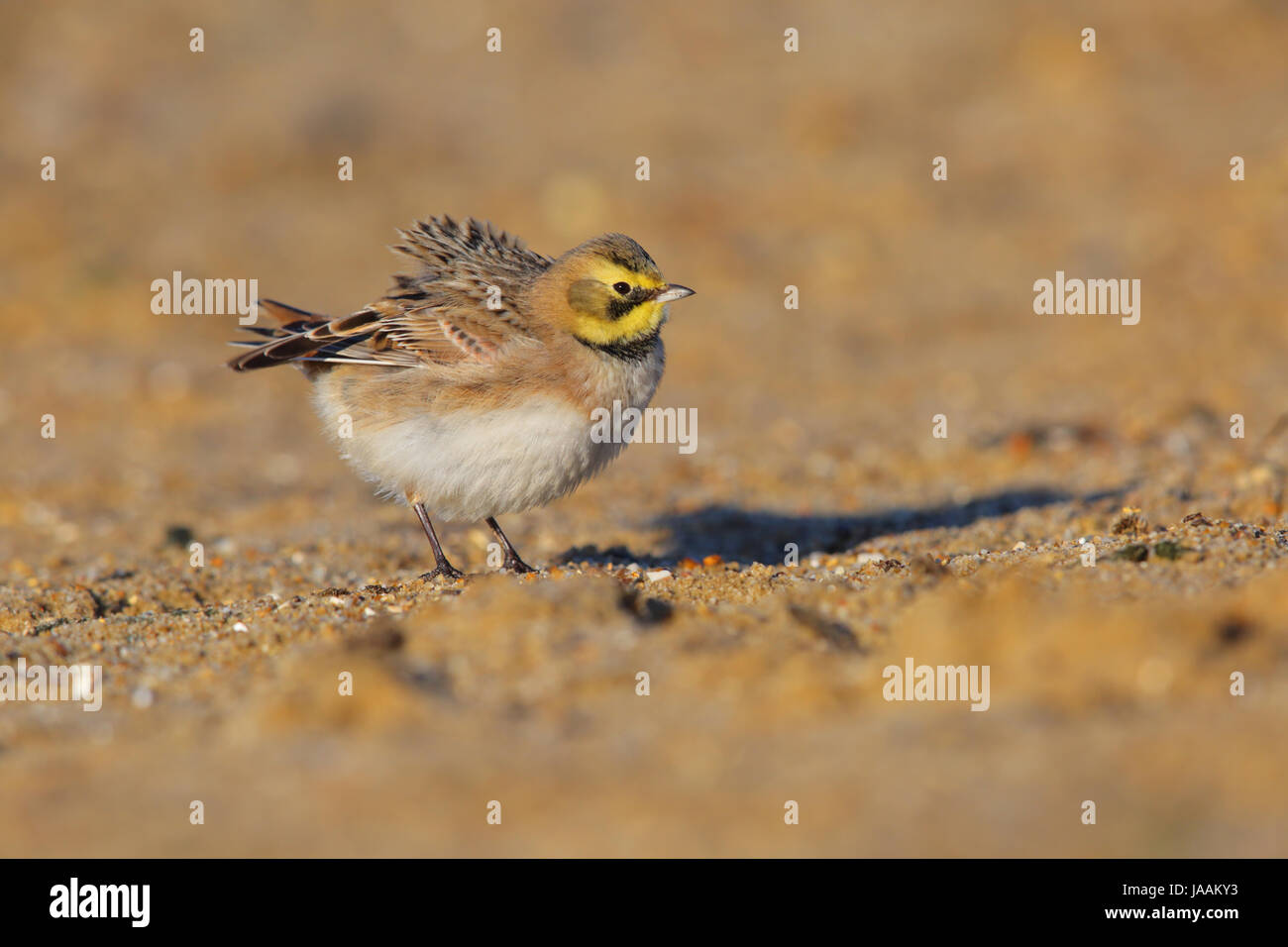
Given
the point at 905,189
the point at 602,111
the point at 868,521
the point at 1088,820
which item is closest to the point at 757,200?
the point at 905,189

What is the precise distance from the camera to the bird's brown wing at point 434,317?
7262 mm

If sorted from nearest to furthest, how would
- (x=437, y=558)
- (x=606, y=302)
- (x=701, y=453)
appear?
(x=606, y=302), (x=437, y=558), (x=701, y=453)

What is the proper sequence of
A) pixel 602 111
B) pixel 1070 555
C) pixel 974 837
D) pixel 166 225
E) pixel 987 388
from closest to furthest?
pixel 974 837
pixel 1070 555
pixel 987 388
pixel 166 225
pixel 602 111

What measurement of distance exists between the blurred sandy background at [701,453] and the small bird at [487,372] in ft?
1.93

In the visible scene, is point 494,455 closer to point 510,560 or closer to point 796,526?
point 510,560

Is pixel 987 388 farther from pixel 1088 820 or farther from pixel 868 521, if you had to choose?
pixel 1088 820

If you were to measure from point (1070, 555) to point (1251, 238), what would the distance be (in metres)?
11.8

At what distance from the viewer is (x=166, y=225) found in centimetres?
1805

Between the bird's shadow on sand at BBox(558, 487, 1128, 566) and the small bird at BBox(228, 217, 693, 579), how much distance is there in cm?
149

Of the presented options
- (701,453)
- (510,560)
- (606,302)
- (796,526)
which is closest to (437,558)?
(510,560)

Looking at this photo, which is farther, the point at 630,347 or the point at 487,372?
the point at 630,347

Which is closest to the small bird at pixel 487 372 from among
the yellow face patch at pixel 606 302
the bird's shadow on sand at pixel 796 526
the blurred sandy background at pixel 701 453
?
the yellow face patch at pixel 606 302

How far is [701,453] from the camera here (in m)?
12.6

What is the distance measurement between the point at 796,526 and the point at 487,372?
10.9 ft
